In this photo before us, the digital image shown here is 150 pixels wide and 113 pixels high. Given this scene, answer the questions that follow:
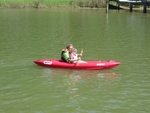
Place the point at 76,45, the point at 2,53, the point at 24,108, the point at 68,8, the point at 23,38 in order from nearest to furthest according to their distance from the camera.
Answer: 1. the point at 24,108
2. the point at 2,53
3. the point at 76,45
4. the point at 23,38
5. the point at 68,8

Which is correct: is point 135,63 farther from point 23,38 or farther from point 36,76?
point 23,38

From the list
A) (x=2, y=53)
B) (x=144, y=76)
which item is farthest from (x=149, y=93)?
(x=2, y=53)

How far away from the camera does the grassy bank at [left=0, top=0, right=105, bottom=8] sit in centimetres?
6206

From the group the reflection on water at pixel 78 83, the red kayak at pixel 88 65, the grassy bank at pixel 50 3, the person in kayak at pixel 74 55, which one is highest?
the grassy bank at pixel 50 3

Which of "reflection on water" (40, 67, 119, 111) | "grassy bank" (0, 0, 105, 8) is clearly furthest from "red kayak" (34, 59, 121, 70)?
"grassy bank" (0, 0, 105, 8)

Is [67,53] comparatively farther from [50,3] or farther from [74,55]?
[50,3]

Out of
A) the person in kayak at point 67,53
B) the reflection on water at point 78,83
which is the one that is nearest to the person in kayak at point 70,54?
the person in kayak at point 67,53

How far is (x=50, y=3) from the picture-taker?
2516 inches

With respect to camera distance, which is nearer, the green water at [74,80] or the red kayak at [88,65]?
the green water at [74,80]

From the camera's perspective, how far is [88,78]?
15.2 m

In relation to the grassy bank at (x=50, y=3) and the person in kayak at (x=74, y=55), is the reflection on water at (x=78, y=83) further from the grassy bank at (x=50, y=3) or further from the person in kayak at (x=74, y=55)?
the grassy bank at (x=50, y=3)

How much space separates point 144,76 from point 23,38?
13381mm

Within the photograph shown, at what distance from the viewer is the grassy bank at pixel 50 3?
204 feet

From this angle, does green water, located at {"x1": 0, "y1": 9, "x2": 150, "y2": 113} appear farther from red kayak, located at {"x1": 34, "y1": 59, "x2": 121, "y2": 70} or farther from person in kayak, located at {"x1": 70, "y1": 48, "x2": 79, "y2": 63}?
person in kayak, located at {"x1": 70, "y1": 48, "x2": 79, "y2": 63}
